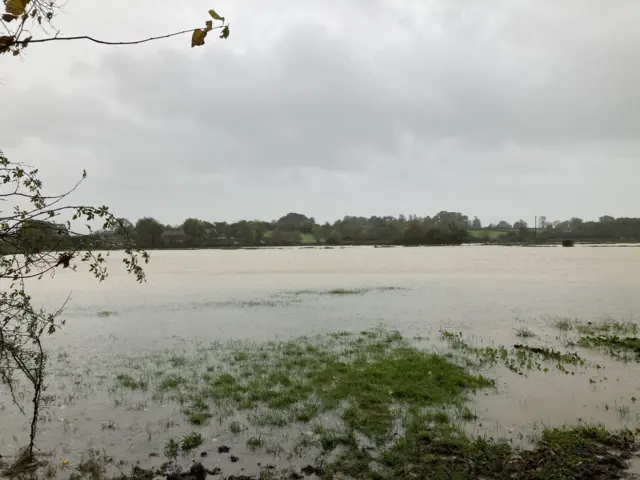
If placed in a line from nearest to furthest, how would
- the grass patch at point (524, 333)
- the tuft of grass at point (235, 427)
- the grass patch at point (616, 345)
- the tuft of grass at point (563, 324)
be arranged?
the tuft of grass at point (235, 427) < the grass patch at point (616, 345) < the grass patch at point (524, 333) < the tuft of grass at point (563, 324)

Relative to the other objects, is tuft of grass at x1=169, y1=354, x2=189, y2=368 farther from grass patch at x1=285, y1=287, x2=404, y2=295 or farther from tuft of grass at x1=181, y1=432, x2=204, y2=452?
grass patch at x1=285, y1=287, x2=404, y2=295

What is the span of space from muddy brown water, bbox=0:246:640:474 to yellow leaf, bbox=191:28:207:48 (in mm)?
7471

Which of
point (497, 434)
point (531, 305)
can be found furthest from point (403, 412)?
point (531, 305)

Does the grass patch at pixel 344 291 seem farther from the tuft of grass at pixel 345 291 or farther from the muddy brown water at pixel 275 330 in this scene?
the muddy brown water at pixel 275 330

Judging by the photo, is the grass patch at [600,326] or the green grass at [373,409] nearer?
the green grass at [373,409]

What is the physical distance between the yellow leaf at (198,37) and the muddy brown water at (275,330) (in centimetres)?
747

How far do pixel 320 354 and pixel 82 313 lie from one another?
21.5 metres

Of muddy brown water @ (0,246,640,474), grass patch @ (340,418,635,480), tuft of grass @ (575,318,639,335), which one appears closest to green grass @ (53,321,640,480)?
grass patch @ (340,418,635,480)

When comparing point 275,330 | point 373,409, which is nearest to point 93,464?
point 373,409

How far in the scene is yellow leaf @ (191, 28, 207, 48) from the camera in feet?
10.9

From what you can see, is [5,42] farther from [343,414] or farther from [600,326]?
[600,326]

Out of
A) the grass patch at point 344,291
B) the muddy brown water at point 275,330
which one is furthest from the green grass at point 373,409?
the grass patch at point 344,291

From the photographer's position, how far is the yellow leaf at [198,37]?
3.33 meters

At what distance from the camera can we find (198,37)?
131 inches
